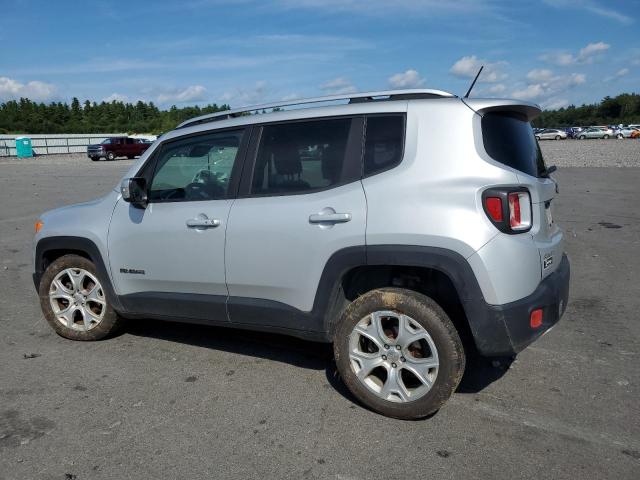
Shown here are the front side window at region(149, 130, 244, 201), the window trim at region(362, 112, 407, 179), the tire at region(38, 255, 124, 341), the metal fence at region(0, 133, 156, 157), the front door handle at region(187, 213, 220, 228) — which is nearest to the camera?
the window trim at region(362, 112, 407, 179)

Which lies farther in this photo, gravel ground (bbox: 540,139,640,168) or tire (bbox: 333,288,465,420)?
gravel ground (bbox: 540,139,640,168)

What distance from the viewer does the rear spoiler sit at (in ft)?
11.5

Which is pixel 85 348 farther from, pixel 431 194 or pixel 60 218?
pixel 431 194

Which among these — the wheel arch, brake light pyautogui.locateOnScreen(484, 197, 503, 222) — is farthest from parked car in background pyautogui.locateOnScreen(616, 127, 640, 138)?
brake light pyautogui.locateOnScreen(484, 197, 503, 222)

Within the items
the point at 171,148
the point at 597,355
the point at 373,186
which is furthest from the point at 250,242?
the point at 597,355

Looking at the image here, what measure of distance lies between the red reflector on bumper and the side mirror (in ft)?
9.49

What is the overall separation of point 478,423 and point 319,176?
180 centimetres

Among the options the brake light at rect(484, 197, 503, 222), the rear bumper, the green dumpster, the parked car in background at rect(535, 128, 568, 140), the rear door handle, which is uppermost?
the brake light at rect(484, 197, 503, 222)

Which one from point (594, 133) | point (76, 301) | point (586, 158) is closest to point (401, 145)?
point (76, 301)

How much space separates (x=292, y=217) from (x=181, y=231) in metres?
0.96

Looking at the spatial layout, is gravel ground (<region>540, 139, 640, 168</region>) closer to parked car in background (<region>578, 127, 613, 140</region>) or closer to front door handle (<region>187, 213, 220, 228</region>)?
front door handle (<region>187, 213, 220, 228</region>)

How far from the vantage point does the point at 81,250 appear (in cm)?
488

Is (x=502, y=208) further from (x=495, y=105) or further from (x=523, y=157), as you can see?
(x=495, y=105)

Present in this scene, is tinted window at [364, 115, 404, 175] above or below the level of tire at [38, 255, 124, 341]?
above
